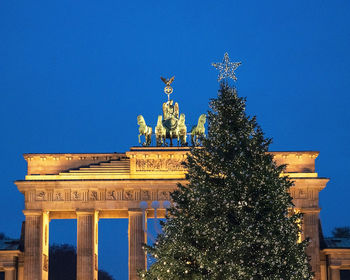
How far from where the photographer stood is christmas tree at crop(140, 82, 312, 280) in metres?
33.9

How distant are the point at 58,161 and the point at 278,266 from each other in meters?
36.6

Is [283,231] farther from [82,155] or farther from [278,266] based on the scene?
[82,155]

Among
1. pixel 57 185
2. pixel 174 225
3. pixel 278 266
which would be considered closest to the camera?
pixel 278 266

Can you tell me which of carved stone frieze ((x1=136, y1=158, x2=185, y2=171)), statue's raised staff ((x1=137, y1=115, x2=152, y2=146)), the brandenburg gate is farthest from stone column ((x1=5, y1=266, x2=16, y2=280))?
statue's raised staff ((x1=137, y1=115, x2=152, y2=146))

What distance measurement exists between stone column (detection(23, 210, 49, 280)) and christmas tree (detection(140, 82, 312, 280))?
30923 millimetres

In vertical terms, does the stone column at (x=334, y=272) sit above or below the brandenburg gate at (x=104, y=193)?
below

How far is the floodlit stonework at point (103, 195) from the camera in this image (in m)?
66.0

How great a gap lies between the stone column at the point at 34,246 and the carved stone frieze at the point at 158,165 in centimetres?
825

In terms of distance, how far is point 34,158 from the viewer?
223 ft

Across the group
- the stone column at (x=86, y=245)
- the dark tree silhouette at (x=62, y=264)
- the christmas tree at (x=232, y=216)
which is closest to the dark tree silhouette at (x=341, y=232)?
Result: the dark tree silhouette at (x=62, y=264)

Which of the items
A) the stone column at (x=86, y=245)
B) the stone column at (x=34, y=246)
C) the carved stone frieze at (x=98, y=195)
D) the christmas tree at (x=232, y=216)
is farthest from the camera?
the carved stone frieze at (x=98, y=195)

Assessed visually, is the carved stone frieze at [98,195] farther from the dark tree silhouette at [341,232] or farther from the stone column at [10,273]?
the dark tree silhouette at [341,232]

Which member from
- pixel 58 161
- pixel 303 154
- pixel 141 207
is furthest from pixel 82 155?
pixel 303 154

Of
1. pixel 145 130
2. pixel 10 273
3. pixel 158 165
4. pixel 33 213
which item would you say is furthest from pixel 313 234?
pixel 10 273
